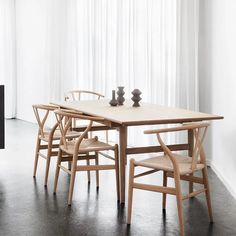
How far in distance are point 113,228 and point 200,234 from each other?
23.7 inches

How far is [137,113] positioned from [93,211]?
87cm

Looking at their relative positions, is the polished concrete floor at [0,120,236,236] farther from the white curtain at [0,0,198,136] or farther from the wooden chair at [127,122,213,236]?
the white curtain at [0,0,198,136]

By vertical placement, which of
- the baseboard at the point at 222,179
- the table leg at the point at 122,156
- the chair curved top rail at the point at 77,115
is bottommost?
the baseboard at the point at 222,179

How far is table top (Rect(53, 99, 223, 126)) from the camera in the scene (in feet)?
12.7

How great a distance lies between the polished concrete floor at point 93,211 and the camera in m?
3.61

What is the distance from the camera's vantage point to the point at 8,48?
988 cm

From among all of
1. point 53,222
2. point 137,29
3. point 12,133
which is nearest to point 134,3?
point 137,29

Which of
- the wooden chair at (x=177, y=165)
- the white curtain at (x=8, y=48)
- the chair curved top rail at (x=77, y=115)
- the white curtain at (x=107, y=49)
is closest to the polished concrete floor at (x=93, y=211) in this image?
the wooden chair at (x=177, y=165)

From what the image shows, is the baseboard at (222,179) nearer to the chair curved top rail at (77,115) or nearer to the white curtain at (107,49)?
the white curtain at (107,49)

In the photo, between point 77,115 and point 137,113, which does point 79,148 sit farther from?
point 137,113

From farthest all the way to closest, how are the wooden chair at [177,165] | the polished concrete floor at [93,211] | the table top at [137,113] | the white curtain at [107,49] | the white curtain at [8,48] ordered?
the white curtain at [8,48] < the white curtain at [107,49] < the table top at [137,113] < the polished concrete floor at [93,211] < the wooden chair at [177,165]

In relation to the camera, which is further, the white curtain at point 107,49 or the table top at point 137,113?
the white curtain at point 107,49

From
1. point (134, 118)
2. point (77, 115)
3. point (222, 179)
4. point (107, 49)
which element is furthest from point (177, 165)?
point (107, 49)

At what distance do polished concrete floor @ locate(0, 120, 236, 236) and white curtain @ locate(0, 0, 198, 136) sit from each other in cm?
134
